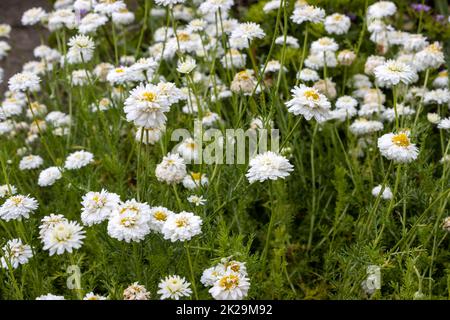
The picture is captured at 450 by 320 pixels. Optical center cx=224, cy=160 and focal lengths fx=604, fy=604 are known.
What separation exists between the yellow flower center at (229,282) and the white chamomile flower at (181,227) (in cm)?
16

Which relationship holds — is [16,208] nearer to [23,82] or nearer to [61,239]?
[61,239]

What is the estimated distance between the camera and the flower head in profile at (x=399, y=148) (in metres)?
1.75

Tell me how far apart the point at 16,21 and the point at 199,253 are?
347cm

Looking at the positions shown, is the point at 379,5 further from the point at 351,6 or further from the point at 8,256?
the point at 8,256

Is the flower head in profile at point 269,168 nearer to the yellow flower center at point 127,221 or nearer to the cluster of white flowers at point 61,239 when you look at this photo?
the yellow flower center at point 127,221

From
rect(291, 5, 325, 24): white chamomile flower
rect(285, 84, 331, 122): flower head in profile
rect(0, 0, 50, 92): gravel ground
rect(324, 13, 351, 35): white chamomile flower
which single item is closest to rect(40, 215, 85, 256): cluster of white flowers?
rect(285, 84, 331, 122): flower head in profile

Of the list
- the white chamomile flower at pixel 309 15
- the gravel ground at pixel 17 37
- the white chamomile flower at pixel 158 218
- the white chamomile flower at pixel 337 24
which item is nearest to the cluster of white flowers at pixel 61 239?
the white chamomile flower at pixel 158 218

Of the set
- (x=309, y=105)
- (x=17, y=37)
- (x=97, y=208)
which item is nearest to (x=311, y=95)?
(x=309, y=105)

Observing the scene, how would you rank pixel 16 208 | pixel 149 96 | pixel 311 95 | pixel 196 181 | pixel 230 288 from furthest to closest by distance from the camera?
pixel 196 181 → pixel 16 208 → pixel 311 95 → pixel 149 96 → pixel 230 288

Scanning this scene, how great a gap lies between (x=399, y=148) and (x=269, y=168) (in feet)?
1.28

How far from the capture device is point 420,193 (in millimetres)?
2139

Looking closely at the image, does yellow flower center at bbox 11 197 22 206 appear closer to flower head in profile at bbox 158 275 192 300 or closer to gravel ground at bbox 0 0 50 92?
flower head in profile at bbox 158 275 192 300

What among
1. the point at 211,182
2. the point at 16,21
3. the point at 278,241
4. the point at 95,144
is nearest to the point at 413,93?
the point at 278,241

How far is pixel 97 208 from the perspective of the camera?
5.62 feet
